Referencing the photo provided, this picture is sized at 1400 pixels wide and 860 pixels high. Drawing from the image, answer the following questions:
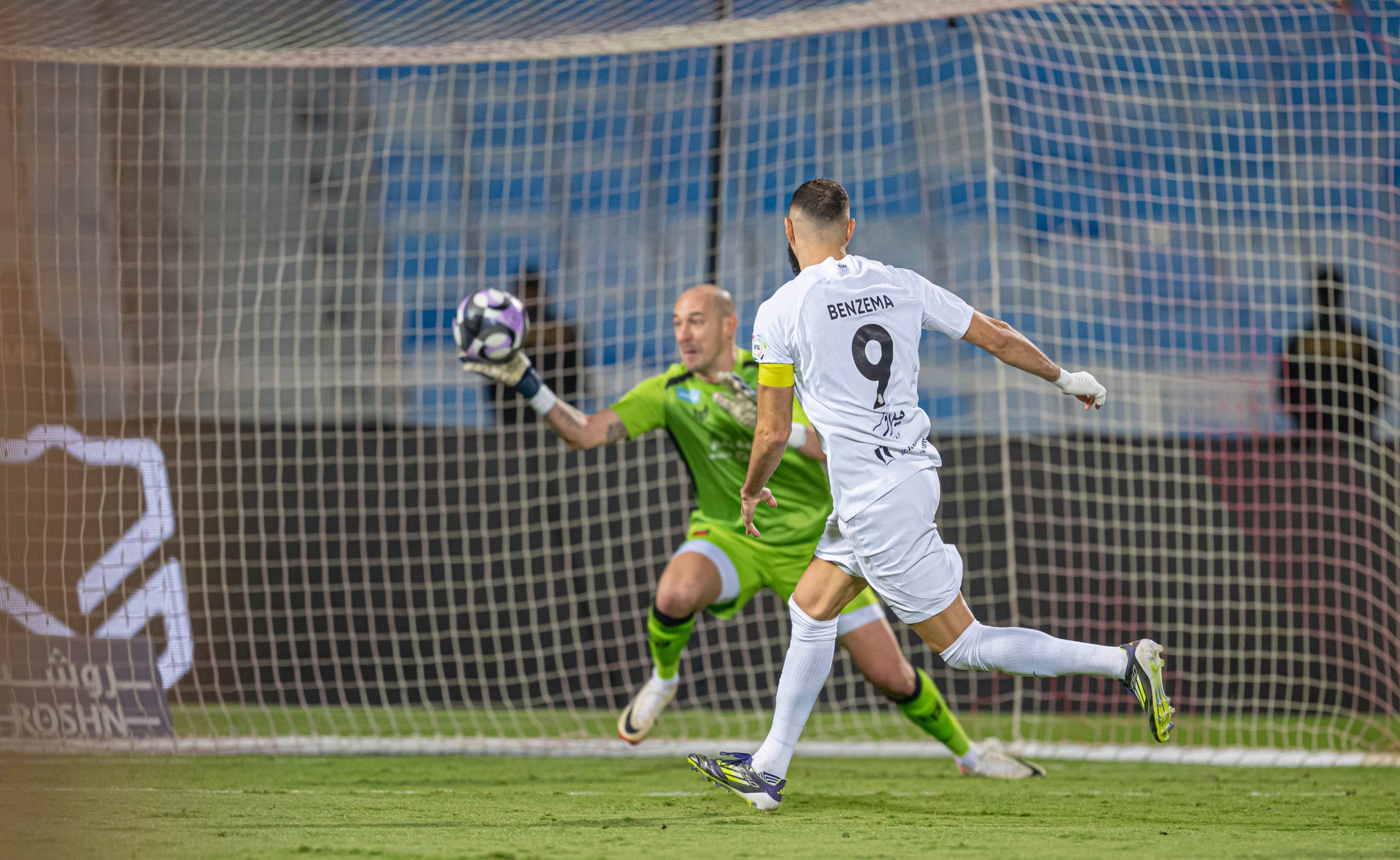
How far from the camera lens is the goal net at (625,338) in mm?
7078

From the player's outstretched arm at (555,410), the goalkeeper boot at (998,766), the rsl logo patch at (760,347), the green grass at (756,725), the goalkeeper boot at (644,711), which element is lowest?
the green grass at (756,725)

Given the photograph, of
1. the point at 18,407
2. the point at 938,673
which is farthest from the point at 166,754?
the point at 938,673

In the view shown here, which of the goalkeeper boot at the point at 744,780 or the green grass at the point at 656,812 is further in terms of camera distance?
the goalkeeper boot at the point at 744,780

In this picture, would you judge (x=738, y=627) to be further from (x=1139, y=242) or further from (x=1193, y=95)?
(x=1193, y=95)

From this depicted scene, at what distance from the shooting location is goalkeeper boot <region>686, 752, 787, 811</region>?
354 cm

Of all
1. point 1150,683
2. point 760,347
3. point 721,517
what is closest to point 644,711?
point 721,517

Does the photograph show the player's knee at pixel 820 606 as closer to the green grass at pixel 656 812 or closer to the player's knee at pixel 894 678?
the green grass at pixel 656 812

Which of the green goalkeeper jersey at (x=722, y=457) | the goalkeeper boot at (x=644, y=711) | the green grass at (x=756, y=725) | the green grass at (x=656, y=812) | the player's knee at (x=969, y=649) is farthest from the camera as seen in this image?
the green grass at (x=756, y=725)

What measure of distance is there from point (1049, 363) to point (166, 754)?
15.5 feet

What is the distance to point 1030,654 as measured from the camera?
3451 millimetres

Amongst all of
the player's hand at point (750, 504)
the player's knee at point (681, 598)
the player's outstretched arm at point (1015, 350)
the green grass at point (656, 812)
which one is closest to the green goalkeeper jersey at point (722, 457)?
the player's knee at point (681, 598)

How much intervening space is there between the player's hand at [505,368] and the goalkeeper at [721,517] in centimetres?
4

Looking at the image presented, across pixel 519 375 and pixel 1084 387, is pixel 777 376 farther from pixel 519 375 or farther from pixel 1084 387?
pixel 519 375

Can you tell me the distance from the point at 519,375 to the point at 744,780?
179cm
